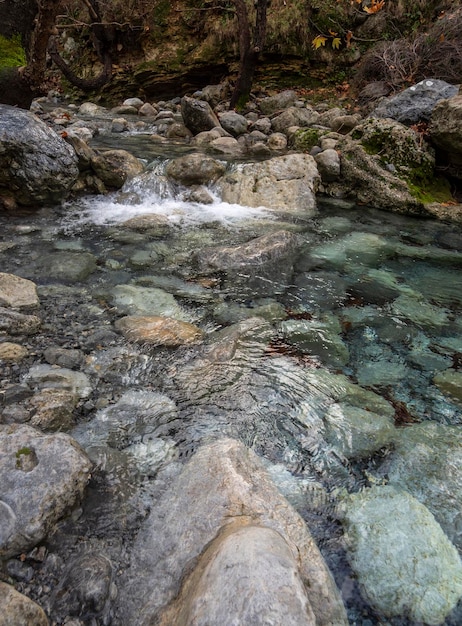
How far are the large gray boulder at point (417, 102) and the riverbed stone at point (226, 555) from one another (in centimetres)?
723

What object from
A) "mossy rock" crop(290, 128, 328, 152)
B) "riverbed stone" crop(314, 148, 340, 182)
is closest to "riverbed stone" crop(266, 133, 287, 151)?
"mossy rock" crop(290, 128, 328, 152)

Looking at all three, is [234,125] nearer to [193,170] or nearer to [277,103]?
[277,103]

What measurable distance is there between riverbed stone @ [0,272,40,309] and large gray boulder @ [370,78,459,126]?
22.2 ft

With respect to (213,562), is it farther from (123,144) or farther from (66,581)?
(123,144)

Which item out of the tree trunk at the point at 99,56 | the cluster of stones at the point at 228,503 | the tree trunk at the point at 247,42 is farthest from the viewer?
the tree trunk at the point at 99,56

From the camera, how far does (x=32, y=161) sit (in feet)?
16.2

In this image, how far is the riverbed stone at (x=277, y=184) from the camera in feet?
20.1

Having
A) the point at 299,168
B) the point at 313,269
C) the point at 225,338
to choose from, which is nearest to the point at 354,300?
the point at 313,269

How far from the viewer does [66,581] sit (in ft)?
4.73

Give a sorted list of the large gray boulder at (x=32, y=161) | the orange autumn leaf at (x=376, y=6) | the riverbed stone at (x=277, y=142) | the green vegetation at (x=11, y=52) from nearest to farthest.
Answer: the large gray boulder at (x=32, y=161)
the green vegetation at (x=11, y=52)
the riverbed stone at (x=277, y=142)
the orange autumn leaf at (x=376, y=6)

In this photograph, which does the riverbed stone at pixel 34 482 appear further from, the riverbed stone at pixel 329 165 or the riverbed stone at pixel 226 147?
the riverbed stone at pixel 226 147

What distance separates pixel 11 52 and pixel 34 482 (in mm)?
9115

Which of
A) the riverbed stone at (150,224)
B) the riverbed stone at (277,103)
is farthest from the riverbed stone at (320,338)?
the riverbed stone at (277,103)

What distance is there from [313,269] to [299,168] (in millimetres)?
2980
